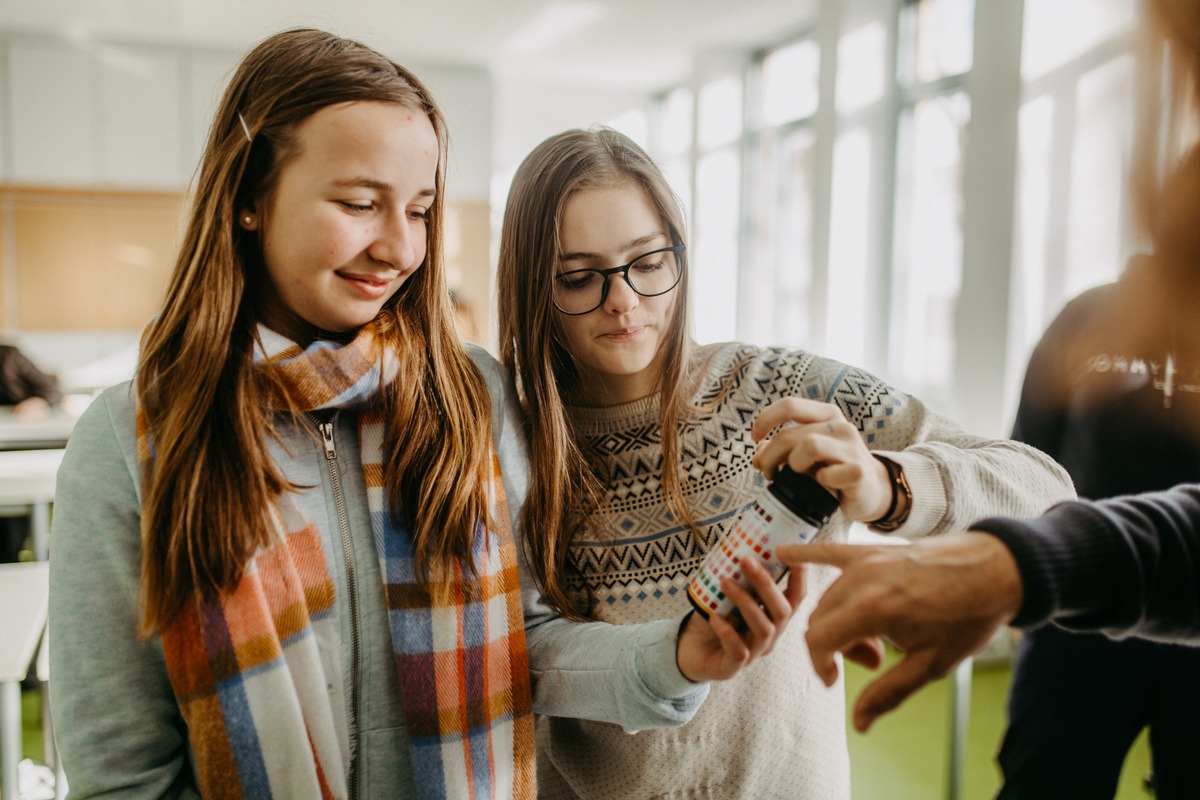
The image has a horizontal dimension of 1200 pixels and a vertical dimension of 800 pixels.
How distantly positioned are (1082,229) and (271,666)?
3530 millimetres

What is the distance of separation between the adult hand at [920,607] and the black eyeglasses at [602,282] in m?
0.58

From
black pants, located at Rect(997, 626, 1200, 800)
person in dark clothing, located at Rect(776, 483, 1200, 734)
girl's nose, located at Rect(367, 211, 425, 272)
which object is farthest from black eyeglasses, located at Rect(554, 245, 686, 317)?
black pants, located at Rect(997, 626, 1200, 800)

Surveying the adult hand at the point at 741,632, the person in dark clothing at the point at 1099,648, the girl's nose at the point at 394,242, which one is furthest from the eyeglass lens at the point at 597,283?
the person in dark clothing at the point at 1099,648

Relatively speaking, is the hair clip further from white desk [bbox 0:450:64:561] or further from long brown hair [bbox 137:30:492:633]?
white desk [bbox 0:450:64:561]

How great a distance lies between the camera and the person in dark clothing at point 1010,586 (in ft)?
2.11

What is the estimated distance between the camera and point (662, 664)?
3.11 feet

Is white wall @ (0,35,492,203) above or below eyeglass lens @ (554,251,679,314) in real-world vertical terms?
above

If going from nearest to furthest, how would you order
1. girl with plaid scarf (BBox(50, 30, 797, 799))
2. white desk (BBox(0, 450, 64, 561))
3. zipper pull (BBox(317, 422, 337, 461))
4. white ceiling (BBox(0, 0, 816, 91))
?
girl with plaid scarf (BBox(50, 30, 797, 799)) < zipper pull (BBox(317, 422, 337, 461)) < white desk (BBox(0, 450, 64, 561)) < white ceiling (BBox(0, 0, 816, 91))

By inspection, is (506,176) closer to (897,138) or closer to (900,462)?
(897,138)

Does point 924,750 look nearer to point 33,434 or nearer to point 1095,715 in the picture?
point 1095,715

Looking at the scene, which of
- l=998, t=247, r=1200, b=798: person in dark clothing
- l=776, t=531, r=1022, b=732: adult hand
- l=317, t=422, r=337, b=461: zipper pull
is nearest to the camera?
l=776, t=531, r=1022, b=732: adult hand

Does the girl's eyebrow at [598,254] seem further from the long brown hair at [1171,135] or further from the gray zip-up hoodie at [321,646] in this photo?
the long brown hair at [1171,135]

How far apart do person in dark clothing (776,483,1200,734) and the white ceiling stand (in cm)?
529

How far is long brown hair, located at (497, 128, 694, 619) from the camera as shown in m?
1.15
